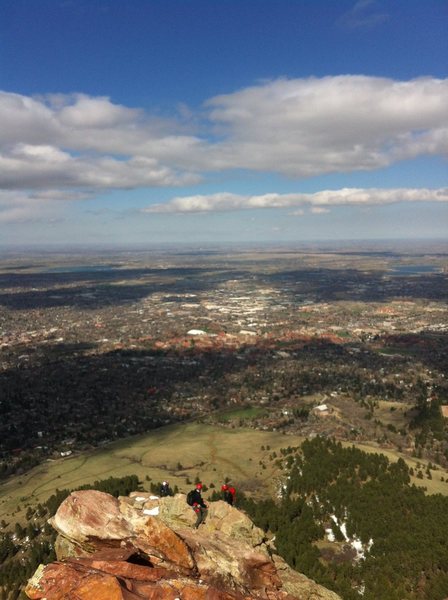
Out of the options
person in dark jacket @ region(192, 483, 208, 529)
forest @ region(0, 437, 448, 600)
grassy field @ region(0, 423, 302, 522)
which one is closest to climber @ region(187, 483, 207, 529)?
person in dark jacket @ region(192, 483, 208, 529)

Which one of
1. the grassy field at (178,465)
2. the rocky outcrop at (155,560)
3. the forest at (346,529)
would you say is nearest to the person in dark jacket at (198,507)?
the rocky outcrop at (155,560)

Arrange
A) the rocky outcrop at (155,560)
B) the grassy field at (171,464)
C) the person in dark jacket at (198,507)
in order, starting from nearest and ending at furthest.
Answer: the rocky outcrop at (155,560) < the person in dark jacket at (198,507) < the grassy field at (171,464)

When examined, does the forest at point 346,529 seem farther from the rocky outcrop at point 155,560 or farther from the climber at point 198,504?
the rocky outcrop at point 155,560

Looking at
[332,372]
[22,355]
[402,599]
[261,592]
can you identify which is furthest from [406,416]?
[22,355]

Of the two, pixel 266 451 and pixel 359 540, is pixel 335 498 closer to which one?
pixel 359 540

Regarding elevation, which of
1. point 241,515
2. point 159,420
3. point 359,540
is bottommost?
point 159,420

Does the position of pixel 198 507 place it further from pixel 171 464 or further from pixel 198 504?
pixel 171 464
